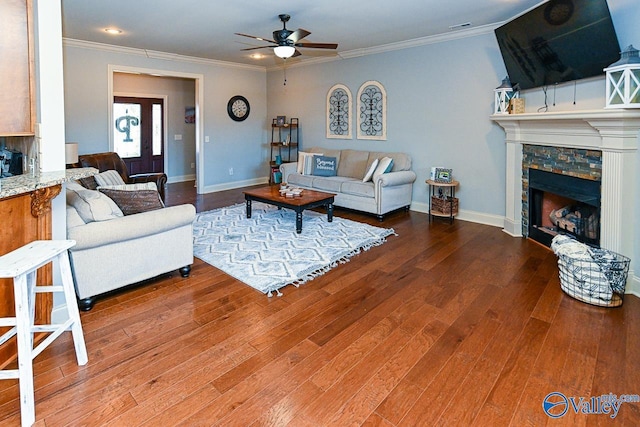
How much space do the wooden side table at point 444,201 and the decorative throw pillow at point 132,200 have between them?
3.67 metres

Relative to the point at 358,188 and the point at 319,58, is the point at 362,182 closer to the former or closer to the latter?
the point at 358,188

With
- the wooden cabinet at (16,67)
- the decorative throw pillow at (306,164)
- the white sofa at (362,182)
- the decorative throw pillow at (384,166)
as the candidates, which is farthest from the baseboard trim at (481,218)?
the wooden cabinet at (16,67)

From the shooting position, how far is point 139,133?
27.8 feet

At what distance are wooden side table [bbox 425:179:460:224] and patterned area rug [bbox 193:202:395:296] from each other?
1081 millimetres

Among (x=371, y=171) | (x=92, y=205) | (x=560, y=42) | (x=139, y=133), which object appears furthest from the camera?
(x=139, y=133)

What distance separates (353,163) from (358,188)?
1.00 metres

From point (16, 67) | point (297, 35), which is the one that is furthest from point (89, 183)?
point (297, 35)

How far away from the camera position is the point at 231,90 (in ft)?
25.8

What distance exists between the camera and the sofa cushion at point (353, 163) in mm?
6410

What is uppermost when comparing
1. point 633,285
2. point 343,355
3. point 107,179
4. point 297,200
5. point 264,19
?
point 264,19

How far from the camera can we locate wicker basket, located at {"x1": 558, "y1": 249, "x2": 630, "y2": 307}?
281cm

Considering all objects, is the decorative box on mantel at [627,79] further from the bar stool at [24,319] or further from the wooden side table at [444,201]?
the bar stool at [24,319]

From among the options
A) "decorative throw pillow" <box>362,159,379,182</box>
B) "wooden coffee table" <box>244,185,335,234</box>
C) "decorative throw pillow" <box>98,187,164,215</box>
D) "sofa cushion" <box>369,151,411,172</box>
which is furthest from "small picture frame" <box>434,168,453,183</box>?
"decorative throw pillow" <box>98,187,164,215</box>

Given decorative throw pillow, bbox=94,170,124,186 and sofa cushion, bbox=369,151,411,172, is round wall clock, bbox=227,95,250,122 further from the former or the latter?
decorative throw pillow, bbox=94,170,124,186
